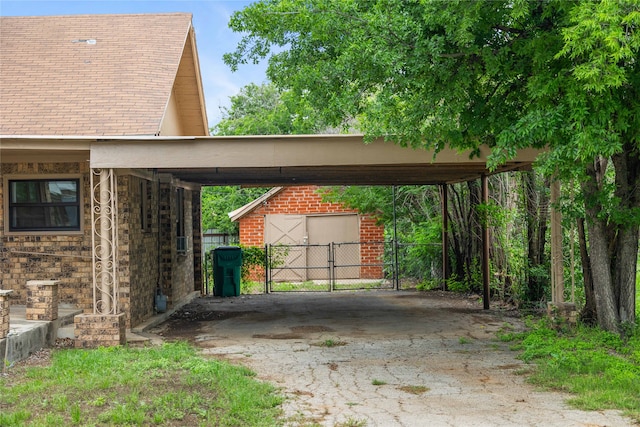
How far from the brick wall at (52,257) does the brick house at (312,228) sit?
11122 mm

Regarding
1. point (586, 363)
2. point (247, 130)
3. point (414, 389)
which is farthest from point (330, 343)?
point (247, 130)

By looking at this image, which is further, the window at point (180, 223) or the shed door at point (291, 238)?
the shed door at point (291, 238)

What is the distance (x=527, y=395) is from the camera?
6.97 meters

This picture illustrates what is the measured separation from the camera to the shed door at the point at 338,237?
870 inches

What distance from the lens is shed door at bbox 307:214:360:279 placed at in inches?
870

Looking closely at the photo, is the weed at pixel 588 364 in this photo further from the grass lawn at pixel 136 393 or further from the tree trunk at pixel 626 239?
the grass lawn at pixel 136 393

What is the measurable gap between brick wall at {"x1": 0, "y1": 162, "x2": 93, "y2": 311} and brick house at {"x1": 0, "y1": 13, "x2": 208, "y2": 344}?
0.06 feet

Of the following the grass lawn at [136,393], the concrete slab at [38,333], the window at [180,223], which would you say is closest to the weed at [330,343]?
the grass lawn at [136,393]

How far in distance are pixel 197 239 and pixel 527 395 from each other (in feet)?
40.5

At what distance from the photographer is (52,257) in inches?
444

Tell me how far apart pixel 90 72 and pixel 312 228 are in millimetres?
10432

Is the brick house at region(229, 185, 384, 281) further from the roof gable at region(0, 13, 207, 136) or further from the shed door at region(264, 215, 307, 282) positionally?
the roof gable at region(0, 13, 207, 136)

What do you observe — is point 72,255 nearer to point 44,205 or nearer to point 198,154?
point 44,205

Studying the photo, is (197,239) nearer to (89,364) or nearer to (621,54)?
(89,364)
